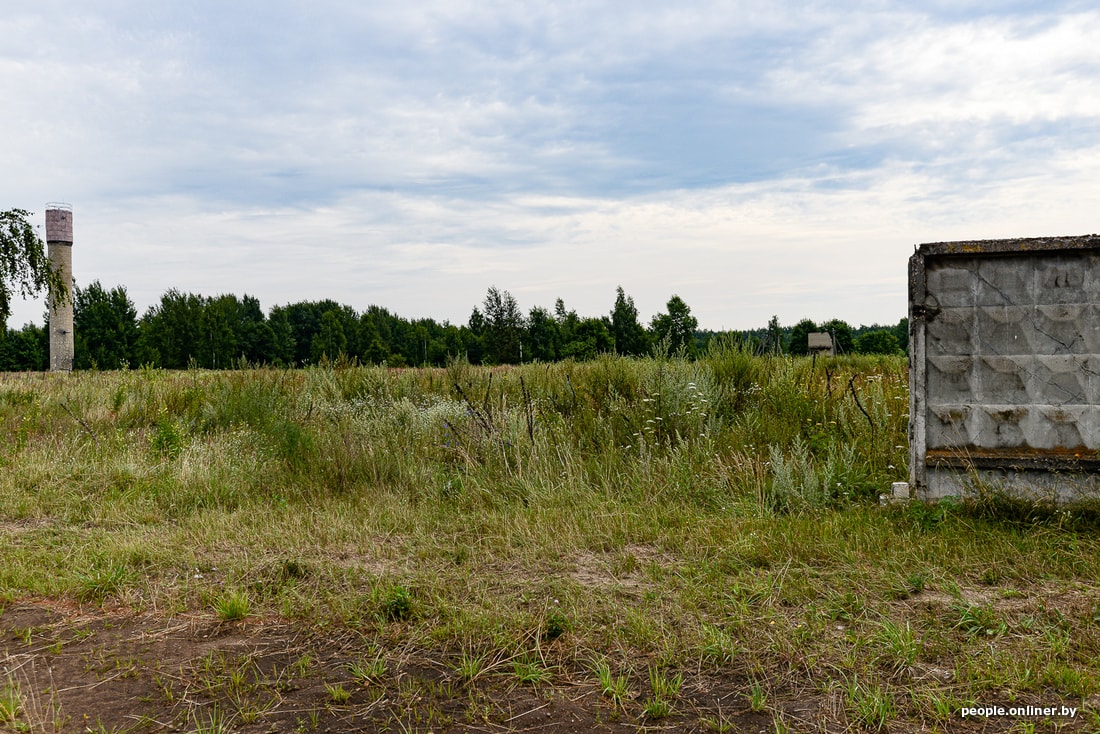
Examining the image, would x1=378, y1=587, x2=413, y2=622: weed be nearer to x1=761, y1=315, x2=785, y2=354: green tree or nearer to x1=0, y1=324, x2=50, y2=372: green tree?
x1=761, y1=315, x2=785, y2=354: green tree

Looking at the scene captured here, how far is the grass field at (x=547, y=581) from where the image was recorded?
10.4 ft

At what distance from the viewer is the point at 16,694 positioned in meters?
3.28

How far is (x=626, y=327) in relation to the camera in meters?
67.9

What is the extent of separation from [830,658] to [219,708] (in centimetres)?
262

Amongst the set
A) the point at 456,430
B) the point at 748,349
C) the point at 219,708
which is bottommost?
the point at 219,708

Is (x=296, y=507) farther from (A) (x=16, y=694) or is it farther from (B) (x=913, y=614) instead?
(B) (x=913, y=614)

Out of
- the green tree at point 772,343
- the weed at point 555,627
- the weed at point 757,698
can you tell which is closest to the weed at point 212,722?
the weed at point 555,627

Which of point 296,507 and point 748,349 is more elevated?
point 748,349

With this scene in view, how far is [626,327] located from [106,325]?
4535cm

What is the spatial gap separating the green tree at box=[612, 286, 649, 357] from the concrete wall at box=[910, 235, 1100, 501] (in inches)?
2376

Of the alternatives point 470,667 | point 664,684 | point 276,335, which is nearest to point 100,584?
point 470,667

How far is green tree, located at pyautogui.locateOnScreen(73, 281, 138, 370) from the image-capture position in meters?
66.6

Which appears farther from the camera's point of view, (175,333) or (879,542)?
(175,333)

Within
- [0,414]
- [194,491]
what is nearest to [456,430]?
[194,491]
